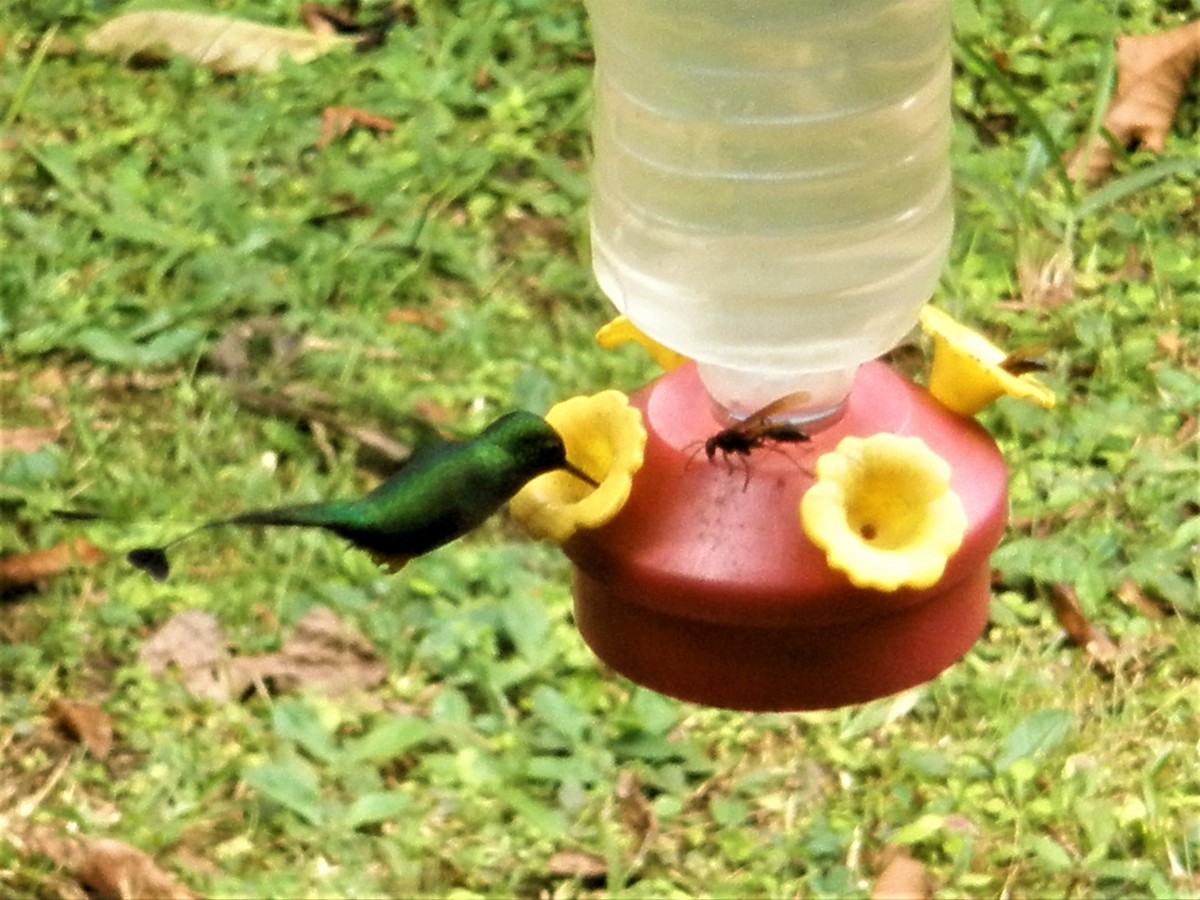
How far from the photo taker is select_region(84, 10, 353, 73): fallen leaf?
3799mm

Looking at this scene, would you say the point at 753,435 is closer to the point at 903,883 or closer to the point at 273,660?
the point at 903,883

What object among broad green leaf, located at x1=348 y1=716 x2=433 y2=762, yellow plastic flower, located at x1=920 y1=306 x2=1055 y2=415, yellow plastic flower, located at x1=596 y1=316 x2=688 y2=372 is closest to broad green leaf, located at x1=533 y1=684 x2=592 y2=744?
broad green leaf, located at x1=348 y1=716 x2=433 y2=762

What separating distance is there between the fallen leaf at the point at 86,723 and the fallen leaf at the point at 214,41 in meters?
1.84

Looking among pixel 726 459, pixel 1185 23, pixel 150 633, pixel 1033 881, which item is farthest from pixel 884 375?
pixel 1185 23

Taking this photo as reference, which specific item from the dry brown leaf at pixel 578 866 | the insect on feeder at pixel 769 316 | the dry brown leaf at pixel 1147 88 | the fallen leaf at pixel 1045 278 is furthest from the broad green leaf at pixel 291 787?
the dry brown leaf at pixel 1147 88

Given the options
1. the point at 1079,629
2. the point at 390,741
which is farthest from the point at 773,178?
the point at 1079,629

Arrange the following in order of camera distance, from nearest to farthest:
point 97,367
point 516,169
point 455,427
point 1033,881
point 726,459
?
point 726,459 < point 1033,881 < point 455,427 < point 97,367 < point 516,169

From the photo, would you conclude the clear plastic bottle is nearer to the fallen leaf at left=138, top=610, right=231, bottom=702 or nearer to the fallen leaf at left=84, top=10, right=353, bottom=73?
the fallen leaf at left=138, top=610, right=231, bottom=702

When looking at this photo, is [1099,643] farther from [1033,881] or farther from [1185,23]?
[1185,23]

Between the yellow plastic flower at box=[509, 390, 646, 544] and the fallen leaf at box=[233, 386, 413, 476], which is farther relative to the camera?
the fallen leaf at box=[233, 386, 413, 476]

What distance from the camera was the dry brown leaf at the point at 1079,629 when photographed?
2387mm

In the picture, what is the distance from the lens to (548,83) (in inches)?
144

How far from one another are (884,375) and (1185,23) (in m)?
2.58

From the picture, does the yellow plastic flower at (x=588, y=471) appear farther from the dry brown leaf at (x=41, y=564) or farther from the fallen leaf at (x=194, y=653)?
the dry brown leaf at (x=41, y=564)
